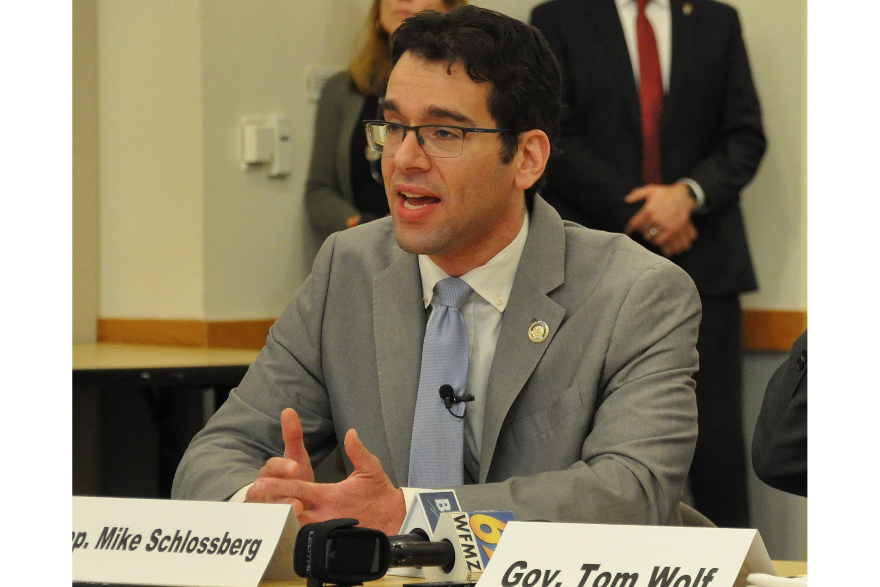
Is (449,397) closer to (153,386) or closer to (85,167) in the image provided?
(153,386)

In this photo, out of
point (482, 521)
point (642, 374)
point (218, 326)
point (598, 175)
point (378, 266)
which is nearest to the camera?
point (482, 521)

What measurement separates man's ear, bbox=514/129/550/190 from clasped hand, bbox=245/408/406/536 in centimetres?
64

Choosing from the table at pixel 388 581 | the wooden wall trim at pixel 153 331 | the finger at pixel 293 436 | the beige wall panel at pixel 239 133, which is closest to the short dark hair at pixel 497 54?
the finger at pixel 293 436

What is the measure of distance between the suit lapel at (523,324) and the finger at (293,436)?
300 millimetres

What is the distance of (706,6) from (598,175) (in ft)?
2.09

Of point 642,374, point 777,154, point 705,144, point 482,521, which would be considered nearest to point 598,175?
point 705,144

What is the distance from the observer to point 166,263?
Answer: 3.70m

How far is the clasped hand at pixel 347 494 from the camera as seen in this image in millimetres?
1512

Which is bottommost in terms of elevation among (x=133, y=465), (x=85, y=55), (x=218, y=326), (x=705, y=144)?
(x=133, y=465)

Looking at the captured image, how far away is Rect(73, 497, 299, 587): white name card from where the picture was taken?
1.17 m

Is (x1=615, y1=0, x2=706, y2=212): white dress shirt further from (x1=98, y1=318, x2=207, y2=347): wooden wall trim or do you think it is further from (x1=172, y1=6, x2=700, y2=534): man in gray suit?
(x1=98, y1=318, x2=207, y2=347): wooden wall trim

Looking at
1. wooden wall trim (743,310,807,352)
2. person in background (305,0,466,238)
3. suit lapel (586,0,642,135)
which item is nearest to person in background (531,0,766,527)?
suit lapel (586,0,642,135)

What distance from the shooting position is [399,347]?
1867mm

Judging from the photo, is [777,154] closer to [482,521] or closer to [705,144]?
[705,144]
